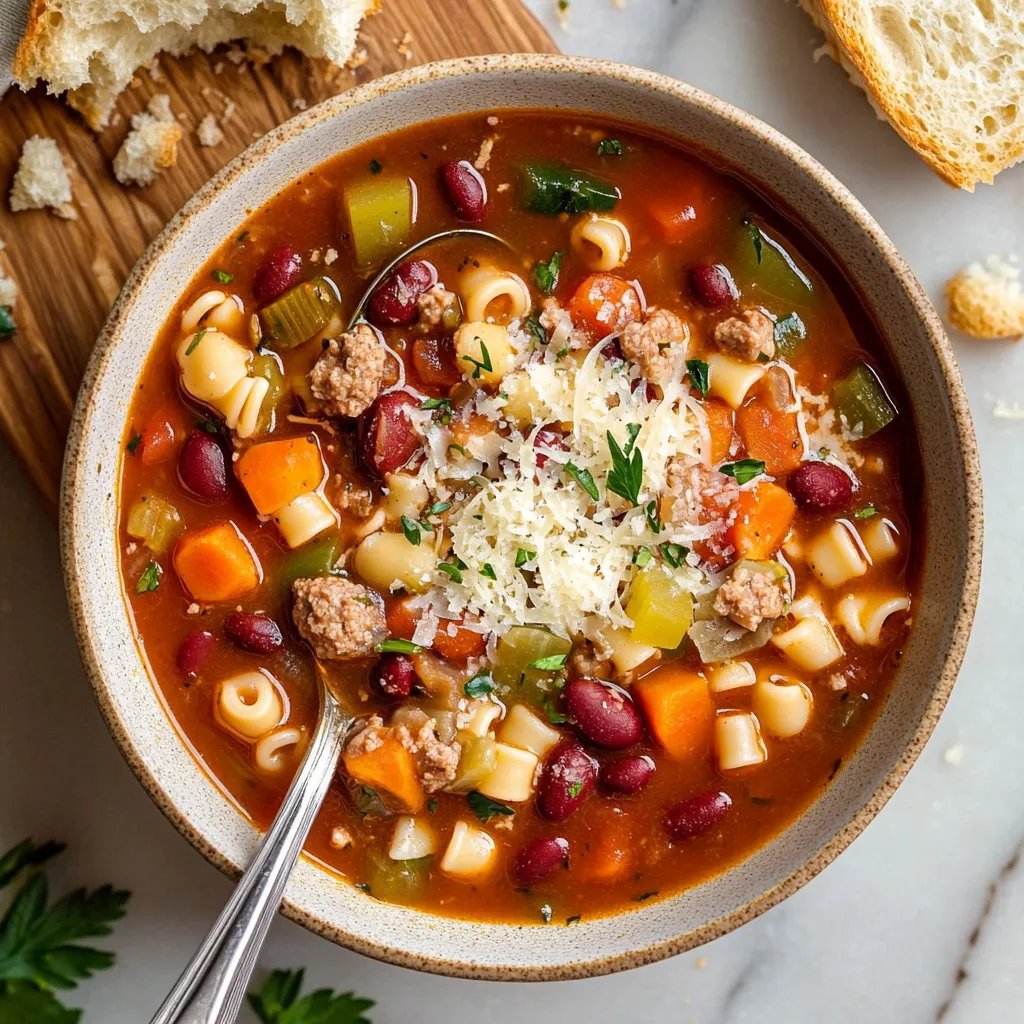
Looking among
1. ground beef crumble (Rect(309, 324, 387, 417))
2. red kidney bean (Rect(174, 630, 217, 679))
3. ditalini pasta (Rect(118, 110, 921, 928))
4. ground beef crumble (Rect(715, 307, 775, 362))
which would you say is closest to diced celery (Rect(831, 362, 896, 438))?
ditalini pasta (Rect(118, 110, 921, 928))

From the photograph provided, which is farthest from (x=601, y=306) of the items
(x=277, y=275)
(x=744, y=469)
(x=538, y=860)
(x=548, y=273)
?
(x=538, y=860)

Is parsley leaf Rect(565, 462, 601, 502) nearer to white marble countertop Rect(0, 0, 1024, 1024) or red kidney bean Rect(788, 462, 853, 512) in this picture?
red kidney bean Rect(788, 462, 853, 512)

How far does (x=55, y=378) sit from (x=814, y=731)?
2.93 metres

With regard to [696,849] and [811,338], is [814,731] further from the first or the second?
[811,338]

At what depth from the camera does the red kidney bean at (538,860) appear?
365cm

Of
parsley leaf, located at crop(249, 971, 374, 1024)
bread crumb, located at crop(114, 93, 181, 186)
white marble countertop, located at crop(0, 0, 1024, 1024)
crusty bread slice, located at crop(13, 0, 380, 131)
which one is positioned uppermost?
crusty bread slice, located at crop(13, 0, 380, 131)

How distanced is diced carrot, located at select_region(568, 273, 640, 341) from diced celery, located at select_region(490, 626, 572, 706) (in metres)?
1.01

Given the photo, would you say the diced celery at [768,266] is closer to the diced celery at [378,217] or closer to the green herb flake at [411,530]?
the diced celery at [378,217]

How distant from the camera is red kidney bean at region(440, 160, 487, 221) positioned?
11.6 ft

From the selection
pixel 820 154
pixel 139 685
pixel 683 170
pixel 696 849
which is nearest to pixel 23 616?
pixel 139 685

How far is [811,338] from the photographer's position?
3.74 metres

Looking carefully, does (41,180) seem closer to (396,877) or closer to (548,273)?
(548,273)

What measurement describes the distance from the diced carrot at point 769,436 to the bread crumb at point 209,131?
2047 mm

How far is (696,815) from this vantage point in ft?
12.0
